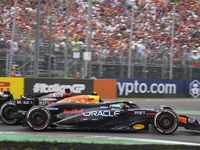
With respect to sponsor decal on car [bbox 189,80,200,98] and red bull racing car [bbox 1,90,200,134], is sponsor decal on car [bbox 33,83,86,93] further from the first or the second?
red bull racing car [bbox 1,90,200,134]

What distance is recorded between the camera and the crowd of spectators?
17.9 m

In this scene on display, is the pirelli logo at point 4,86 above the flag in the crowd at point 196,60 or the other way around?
the other way around

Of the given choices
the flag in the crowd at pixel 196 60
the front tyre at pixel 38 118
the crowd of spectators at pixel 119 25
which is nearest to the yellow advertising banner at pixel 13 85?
the crowd of spectators at pixel 119 25

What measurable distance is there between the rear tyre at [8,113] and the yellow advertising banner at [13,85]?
625 cm

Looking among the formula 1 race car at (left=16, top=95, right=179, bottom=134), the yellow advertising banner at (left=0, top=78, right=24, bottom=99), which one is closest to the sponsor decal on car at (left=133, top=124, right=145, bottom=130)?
the formula 1 race car at (left=16, top=95, right=179, bottom=134)

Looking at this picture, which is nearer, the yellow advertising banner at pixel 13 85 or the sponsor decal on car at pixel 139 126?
the sponsor decal on car at pixel 139 126

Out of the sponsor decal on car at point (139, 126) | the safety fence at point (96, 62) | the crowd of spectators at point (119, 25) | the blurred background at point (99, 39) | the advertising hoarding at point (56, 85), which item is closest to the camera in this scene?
the sponsor decal on car at point (139, 126)

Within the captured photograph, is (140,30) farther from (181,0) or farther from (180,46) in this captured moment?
(181,0)

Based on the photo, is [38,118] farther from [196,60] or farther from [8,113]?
[196,60]

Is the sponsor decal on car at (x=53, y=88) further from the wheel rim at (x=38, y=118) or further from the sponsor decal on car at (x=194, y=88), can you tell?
the wheel rim at (x=38, y=118)

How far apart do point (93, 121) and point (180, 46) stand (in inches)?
613

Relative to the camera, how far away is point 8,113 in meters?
8.05

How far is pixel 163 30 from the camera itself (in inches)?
858

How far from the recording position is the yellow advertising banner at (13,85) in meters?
14.0
